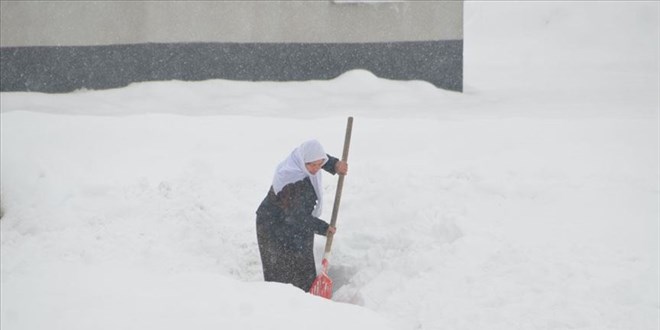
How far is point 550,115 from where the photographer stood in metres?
11.4

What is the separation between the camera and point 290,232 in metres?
6.89

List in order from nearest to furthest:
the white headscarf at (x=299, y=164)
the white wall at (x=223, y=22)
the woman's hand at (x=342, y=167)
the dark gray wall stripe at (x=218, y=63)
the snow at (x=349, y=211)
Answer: the snow at (x=349, y=211) < the white headscarf at (x=299, y=164) < the woman's hand at (x=342, y=167) < the white wall at (x=223, y=22) < the dark gray wall stripe at (x=218, y=63)

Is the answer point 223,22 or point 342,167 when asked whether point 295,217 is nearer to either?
point 342,167

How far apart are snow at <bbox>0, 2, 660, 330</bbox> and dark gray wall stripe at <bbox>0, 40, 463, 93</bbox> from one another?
0.28 m

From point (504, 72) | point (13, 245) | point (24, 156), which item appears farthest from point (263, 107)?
point (504, 72)

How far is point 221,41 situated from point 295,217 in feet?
22.9

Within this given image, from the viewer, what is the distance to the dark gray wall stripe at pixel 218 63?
12.9 m

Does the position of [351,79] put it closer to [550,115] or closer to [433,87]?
[433,87]

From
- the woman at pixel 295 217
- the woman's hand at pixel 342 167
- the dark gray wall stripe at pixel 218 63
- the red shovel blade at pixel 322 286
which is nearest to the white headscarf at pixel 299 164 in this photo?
the woman at pixel 295 217

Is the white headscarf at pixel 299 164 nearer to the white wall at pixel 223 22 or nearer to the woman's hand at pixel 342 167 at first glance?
the woman's hand at pixel 342 167

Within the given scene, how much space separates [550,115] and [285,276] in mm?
5363

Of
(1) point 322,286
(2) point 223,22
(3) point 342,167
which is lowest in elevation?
(1) point 322,286

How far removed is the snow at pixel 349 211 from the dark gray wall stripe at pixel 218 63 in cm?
28

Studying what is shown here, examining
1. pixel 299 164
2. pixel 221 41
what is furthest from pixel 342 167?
pixel 221 41
